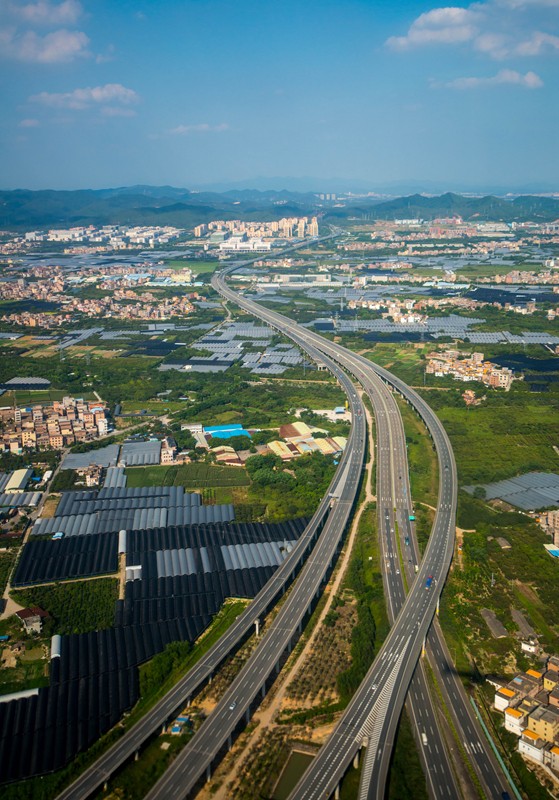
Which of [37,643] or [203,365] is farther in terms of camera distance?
[203,365]

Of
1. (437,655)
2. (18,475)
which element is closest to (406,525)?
(437,655)

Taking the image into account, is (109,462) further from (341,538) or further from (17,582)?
(341,538)

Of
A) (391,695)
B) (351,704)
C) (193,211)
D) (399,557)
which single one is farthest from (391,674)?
(193,211)

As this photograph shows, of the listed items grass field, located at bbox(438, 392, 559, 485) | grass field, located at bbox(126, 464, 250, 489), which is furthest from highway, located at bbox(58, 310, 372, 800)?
grass field, located at bbox(438, 392, 559, 485)

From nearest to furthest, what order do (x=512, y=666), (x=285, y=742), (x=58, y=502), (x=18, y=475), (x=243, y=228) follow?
(x=285, y=742)
(x=512, y=666)
(x=58, y=502)
(x=18, y=475)
(x=243, y=228)

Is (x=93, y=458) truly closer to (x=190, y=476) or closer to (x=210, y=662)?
(x=190, y=476)

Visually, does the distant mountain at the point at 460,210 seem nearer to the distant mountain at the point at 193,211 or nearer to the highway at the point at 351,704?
the distant mountain at the point at 193,211

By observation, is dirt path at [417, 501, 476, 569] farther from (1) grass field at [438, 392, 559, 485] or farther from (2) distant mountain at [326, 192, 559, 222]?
(2) distant mountain at [326, 192, 559, 222]

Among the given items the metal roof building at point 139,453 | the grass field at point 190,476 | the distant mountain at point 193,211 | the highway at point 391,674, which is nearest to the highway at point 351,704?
the highway at point 391,674

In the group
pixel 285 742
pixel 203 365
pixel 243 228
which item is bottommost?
pixel 285 742
